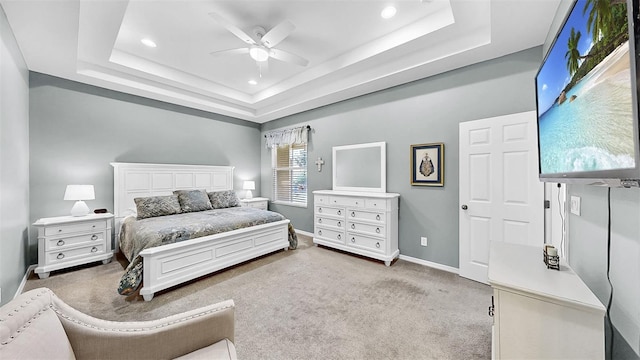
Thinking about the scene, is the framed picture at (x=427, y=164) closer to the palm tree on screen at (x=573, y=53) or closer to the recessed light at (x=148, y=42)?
the palm tree on screen at (x=573, y=53)

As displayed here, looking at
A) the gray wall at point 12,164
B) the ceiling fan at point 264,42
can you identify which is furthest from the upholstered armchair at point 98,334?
the ceiling fan at point 264,42

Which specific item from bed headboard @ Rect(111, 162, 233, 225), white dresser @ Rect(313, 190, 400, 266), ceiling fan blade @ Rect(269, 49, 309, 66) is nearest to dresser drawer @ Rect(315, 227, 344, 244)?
white dresser @ Rect(313, 190, 400, 266)

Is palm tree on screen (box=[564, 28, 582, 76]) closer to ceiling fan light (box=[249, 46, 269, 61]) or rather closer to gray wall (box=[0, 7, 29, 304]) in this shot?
ceiling fan light (box=[249, 46, 269, 61])

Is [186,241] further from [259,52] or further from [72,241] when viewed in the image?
[259,52]

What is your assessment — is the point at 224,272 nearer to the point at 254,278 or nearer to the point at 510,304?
the point at 254,278

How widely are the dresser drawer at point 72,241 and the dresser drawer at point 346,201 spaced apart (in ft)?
11.0

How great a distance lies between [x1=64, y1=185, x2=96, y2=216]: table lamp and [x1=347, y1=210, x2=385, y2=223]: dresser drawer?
3637 mm

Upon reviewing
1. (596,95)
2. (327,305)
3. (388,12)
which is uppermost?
(388,12)

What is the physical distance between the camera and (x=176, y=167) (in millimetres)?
4348

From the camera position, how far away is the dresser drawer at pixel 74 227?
9.32 feet

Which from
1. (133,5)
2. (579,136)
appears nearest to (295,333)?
(579,136)

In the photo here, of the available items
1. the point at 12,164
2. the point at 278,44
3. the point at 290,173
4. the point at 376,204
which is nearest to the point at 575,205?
the point at 376,204

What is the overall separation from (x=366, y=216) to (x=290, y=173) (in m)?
2.37

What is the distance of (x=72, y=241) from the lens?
118 inches
